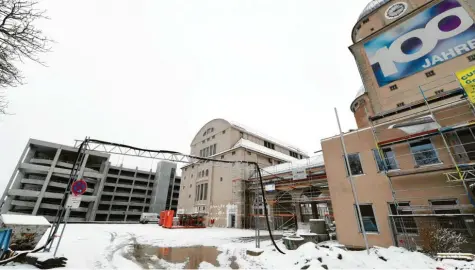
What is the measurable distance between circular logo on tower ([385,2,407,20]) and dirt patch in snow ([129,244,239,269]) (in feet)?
77.1

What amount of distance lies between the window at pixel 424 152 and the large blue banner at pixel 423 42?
7.51m

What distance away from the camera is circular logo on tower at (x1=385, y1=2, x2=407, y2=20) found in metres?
17.0

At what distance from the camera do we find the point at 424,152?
Answer: 10414 mm

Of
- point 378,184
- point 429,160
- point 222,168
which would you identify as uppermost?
point 222,168

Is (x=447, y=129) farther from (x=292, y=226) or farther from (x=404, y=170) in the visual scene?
(x=292, y=226)

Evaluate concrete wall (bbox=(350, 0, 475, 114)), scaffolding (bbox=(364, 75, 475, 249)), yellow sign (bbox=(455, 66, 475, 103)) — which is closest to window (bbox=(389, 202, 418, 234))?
scaffolding (bbox=(364, 75, 475, 249))

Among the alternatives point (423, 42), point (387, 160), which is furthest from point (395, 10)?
point (387, 160)

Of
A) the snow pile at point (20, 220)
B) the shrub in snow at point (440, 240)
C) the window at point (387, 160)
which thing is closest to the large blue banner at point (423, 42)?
the window at point (387, 160)

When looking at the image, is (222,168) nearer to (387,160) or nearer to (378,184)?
(378,184)

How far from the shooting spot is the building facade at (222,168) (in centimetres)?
2820

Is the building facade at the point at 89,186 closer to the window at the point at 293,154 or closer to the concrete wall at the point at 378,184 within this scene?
the window at the point at 293,154

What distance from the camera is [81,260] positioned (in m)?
7.67

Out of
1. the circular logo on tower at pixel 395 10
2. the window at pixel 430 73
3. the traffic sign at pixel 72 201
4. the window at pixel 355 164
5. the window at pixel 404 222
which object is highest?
the circular logo on tower at pixel 395 10

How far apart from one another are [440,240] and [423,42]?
45.7 ft
